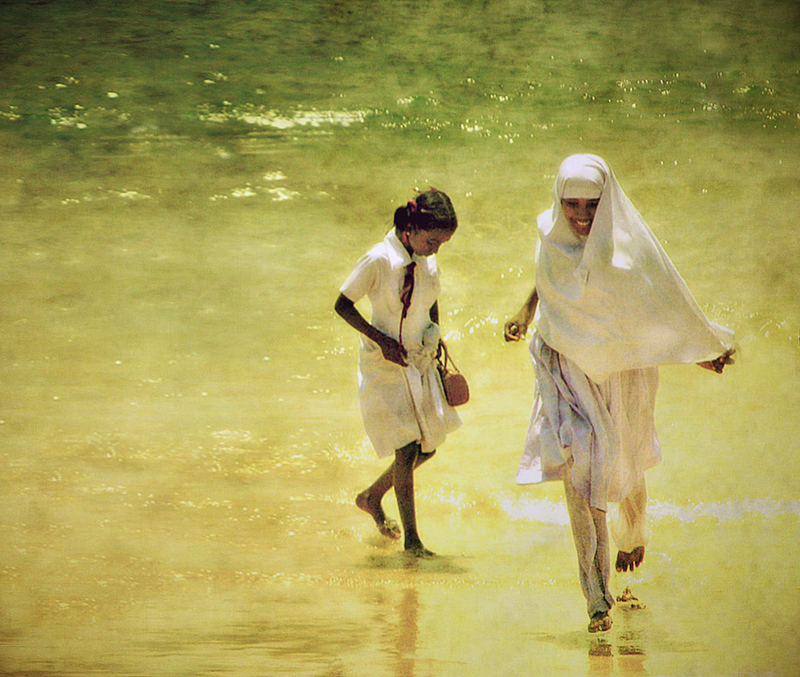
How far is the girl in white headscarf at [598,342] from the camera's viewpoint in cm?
429

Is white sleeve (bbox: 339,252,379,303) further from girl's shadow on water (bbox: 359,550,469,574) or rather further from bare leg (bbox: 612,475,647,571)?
bare leg (bbox: 612,475,647,571)

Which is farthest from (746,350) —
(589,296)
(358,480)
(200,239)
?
(200,239)

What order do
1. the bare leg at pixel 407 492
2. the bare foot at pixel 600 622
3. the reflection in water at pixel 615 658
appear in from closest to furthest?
the reflection in water at pixel 615 658 < the bare foot at pixel 600 622 < the bare leg at pixel 407 492

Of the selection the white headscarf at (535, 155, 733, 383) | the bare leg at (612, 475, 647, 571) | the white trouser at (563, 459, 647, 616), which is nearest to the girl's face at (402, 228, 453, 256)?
the white headscarf at (535, 155, 733, 383)

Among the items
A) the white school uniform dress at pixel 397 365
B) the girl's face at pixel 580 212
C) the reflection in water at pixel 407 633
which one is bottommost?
the reflection in water at pixel 407 633

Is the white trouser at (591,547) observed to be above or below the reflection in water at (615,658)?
above

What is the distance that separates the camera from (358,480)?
5973 mm

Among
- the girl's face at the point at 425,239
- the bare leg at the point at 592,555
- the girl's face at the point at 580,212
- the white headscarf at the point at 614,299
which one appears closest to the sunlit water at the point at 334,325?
the bare leg at the point at 592,555

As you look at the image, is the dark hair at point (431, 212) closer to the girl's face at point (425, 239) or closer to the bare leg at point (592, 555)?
the girl's face at point (425, 239)

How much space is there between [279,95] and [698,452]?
181 inches

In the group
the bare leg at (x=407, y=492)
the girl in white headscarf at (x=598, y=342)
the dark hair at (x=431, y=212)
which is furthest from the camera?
the bare leg at (x=407, y=492)


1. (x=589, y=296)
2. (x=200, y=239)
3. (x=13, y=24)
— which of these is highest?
(x=13, y=24)

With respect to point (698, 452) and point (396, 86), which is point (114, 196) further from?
point (698, 452)

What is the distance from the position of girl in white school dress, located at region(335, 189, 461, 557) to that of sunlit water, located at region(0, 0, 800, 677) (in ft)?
1.57
